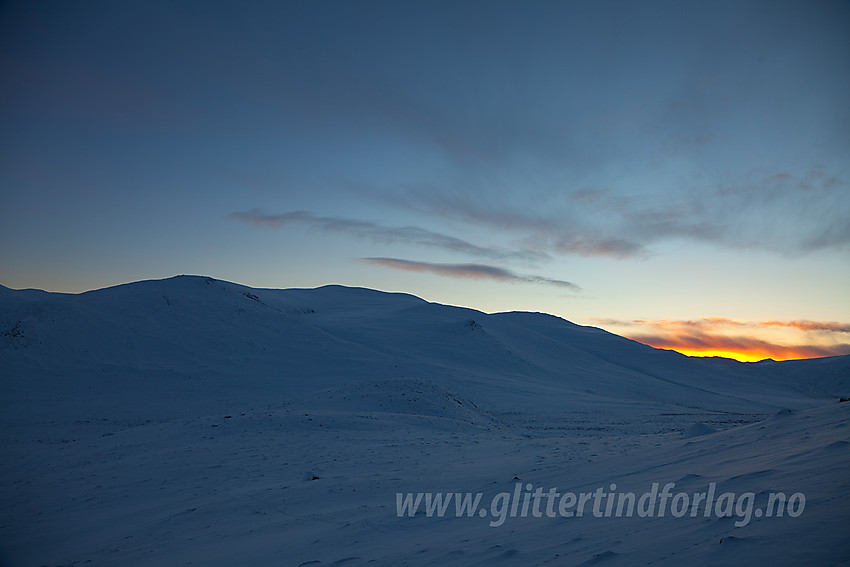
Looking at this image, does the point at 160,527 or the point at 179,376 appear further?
the point at 179,376

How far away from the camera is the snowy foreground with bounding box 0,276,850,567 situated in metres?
6.84

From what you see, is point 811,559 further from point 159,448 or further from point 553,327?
point 553,327

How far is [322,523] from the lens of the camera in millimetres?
10078

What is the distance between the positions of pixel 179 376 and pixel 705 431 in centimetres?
→ 4132

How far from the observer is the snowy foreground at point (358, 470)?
6840 mm

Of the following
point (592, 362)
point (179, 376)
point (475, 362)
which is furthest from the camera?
point (592, 362)

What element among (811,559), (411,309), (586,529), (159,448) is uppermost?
(411,309)

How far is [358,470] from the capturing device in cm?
1447

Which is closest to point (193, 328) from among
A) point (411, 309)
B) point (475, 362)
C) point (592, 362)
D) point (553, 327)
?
point (475, 362)

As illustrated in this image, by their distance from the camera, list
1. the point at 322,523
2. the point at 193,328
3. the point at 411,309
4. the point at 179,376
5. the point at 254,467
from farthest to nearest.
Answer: the point at 411,309 < the point at 193,328 < the point at 179,376 < the point at 254,467 < the point at 322,523

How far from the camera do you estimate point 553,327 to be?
4218 inches

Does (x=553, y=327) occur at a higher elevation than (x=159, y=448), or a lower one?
higher

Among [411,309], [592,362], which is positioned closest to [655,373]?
[592,362]

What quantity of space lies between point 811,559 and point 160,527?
1215 cm
